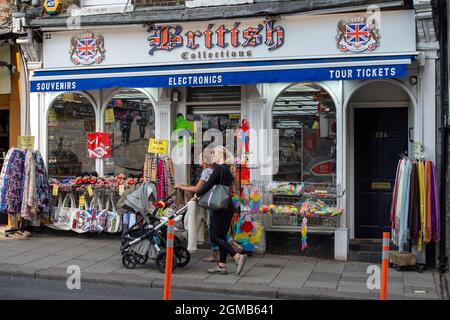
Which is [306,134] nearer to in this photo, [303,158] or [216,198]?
[303,158]

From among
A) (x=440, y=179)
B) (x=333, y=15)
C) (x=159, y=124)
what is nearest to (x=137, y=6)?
(x=159, y=124)

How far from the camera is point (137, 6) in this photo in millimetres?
11602

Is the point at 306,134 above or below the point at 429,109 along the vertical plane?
below

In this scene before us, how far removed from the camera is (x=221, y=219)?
8.77 m

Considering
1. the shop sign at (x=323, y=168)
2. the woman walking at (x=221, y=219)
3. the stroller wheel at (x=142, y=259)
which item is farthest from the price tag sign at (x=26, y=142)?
the shop sign at (x=323, y=168)

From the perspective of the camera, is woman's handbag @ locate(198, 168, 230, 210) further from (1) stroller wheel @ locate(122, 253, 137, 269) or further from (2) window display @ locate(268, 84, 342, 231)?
(2) window display @ locate(268, 84, 342, 231)

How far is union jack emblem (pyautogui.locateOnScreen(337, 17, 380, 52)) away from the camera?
393 inches

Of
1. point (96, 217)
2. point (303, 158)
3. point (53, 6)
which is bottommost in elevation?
point (96, 217)

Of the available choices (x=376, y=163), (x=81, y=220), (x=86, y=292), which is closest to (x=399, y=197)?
(x=376, y=163)

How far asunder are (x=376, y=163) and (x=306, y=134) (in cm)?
142

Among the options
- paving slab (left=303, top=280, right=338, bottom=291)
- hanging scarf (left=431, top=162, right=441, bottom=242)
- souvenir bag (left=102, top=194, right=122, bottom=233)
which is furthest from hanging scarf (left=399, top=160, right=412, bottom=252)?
souvenir bag (left=102, top=194, right=122, bottom=233)

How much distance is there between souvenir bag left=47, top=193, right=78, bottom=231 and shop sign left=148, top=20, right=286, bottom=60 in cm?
344

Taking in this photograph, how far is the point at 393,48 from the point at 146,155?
502cm

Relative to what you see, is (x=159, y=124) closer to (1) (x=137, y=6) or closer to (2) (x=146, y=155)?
(2) (x=146, y=155)
